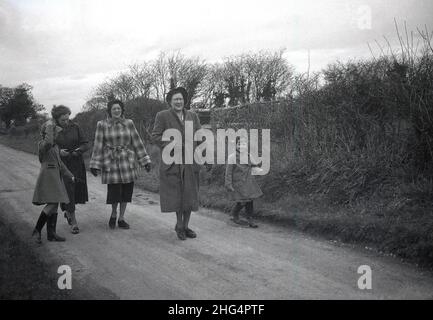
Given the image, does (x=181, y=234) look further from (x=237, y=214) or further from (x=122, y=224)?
(x=237, y=214)

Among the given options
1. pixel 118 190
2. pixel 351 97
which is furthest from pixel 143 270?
pixel 351 97

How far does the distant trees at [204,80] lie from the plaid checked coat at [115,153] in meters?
14.7

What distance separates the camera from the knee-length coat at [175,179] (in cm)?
613

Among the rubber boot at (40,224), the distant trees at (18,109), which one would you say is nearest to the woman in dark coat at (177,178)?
the rubber boot at (40,224)

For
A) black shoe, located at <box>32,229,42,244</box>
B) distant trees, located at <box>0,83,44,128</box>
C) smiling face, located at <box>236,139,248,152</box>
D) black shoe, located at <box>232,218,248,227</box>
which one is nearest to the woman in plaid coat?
black shoe, located at <box>32,229,42,244</box>

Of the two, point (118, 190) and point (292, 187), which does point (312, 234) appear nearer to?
point (292, 187)

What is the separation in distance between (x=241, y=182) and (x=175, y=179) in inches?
52.8

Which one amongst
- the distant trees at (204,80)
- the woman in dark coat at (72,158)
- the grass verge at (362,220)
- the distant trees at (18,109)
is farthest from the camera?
the distant trees at (18,109)

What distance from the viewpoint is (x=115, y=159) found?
6.70m

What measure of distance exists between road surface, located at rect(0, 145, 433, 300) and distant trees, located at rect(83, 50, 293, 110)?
1550 centimetres

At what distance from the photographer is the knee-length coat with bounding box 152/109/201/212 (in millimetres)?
6129

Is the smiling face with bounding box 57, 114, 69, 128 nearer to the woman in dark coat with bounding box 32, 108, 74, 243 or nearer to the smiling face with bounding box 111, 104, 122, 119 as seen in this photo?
the woman in dark coat with bounding box 32, 108, 74, 243

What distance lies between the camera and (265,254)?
17.1 feet

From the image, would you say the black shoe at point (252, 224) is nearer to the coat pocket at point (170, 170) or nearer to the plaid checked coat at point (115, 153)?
the coat pocket at point (170, 170)
